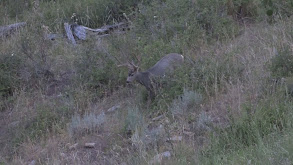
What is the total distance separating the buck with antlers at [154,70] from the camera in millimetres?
8953

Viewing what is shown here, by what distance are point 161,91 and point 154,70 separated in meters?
0.57

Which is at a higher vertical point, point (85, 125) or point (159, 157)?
point (159, 157)

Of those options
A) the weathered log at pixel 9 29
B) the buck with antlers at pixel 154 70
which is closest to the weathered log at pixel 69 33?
the weathered log at pixel 9 29

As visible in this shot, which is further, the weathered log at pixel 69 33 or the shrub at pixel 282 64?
the weathered log at pixel 69 33

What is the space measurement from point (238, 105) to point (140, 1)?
257 inches

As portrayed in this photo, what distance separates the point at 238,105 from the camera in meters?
7.40

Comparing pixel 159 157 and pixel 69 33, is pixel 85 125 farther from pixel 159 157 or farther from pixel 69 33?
pixel 69 33

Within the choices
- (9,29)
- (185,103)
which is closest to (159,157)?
(185,103)

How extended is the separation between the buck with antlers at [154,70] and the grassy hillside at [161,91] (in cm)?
18

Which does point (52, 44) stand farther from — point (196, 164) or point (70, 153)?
point (196, 164)

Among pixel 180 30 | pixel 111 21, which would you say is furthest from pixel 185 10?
pixel 111 21

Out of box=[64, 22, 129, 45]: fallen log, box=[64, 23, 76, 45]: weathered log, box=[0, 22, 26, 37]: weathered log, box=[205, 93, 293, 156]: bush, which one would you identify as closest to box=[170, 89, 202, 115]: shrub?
box=[205, 93, 293, 156]: bush

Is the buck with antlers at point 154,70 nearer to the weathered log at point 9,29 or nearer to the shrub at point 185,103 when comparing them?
the shrub at point 185,103

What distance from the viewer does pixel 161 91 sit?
866 centimetres
